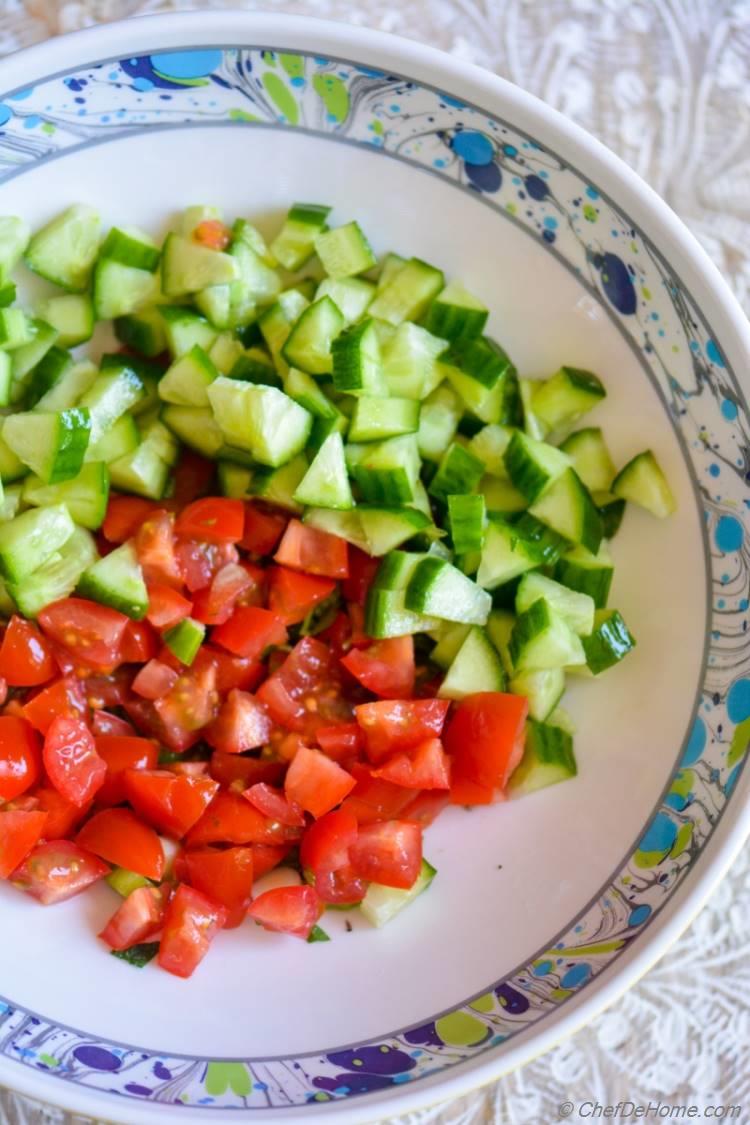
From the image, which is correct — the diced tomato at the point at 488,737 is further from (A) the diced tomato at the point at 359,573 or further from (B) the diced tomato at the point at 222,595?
(B) the diced tomato at the point at 222,595

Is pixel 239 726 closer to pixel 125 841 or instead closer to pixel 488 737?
pixel 125 841

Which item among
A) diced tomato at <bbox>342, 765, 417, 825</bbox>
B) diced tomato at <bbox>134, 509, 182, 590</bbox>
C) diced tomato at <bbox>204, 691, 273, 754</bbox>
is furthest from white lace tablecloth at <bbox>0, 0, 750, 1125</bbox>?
diced tomato at <bbox>134, 509, 182, 590</bbox>

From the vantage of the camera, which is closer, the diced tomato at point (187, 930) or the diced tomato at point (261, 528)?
the diced tomato at point (187, 930)

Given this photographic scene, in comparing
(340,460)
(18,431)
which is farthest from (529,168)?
(18,431)

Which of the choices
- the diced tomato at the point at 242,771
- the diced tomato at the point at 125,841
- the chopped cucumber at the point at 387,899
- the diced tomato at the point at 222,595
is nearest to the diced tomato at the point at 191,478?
Result: the diced tomato at the point at 222,595

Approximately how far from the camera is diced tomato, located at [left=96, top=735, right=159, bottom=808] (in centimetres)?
189

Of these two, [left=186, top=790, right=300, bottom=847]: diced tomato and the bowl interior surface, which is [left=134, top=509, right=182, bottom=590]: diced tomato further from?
the bowl interior surface

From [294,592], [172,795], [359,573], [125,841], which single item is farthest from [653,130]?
[125,841]

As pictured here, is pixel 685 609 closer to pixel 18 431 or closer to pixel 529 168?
pixel 529 168

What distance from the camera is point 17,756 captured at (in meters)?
1.84

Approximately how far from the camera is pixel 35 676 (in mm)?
1899

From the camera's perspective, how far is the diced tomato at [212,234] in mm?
1931

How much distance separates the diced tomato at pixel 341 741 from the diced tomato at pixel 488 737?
184mm

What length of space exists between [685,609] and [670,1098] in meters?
1.08
